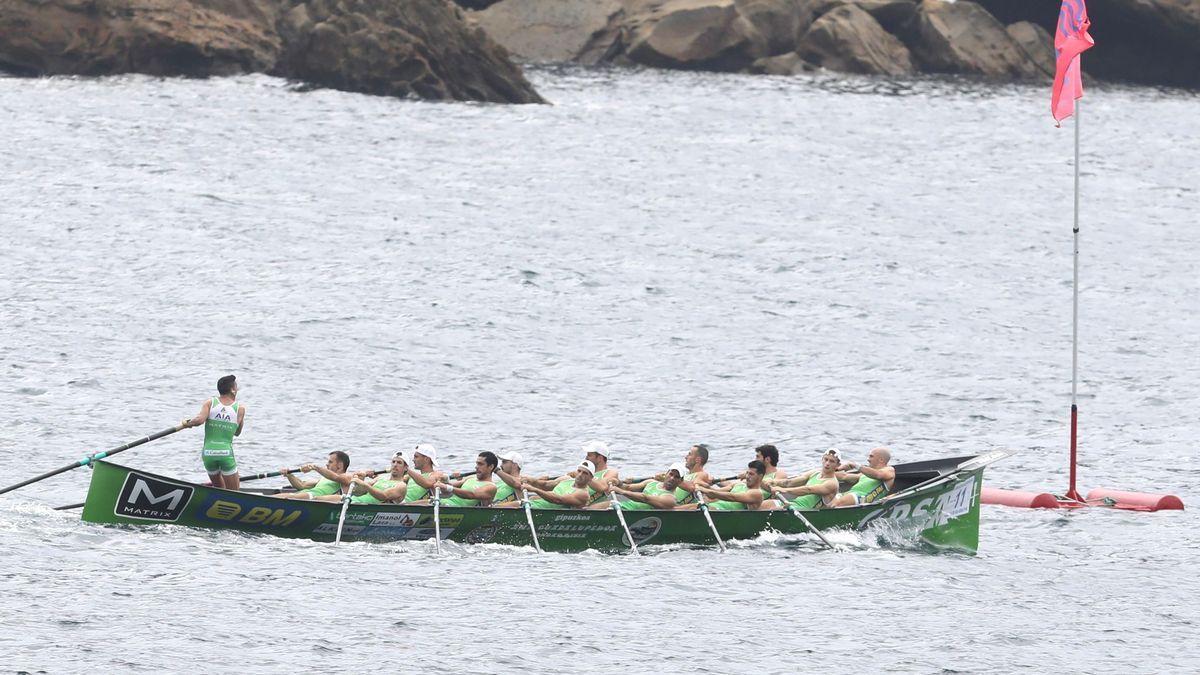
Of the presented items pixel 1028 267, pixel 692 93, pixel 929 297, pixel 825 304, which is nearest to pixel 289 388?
pixel 825 304

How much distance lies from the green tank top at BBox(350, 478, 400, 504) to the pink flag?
13.9 metres

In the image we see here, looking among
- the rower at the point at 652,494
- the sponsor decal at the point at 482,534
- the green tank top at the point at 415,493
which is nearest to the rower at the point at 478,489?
the green tank top at the point at 415,493

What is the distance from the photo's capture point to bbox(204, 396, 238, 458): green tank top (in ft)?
89.1


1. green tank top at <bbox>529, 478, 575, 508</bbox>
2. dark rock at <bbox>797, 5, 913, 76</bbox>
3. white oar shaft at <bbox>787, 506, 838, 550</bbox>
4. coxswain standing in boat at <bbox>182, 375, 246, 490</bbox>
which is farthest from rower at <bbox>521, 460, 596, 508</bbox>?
dark rock at <bbox>797, 5, 913, 76</bbox>

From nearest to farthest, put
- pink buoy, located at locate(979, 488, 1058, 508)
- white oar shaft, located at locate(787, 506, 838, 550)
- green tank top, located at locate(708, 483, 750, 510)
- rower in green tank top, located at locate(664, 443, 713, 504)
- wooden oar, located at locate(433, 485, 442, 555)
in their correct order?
wooden oar, located at locate(433, 485, 442, 555) → white oar shaft, located at locate(787, 506, 838, 550) → rower in green tank top, located at locate(664, 443, 713, 504) → green tank top, located at locate(708, 483, 750, 510) → pink buoy, located at locate(979, 488, 1058, 508)

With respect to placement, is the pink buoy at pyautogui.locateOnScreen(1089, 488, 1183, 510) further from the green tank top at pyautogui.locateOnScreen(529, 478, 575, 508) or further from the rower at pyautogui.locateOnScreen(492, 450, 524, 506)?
the rower at pyautogui.locateOnScreen(492, 450, 524, 506)

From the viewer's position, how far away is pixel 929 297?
155ft

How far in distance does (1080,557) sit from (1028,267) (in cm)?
2376

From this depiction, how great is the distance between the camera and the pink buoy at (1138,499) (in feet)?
103

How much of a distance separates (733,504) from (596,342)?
14117 millimetres

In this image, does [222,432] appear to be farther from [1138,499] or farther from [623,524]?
[1138,499]

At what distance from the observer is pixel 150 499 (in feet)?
85.5

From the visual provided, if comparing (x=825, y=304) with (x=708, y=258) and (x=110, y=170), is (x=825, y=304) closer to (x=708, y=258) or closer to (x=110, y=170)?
(x=708, y=258)

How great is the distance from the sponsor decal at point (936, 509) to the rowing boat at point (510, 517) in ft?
0.05
